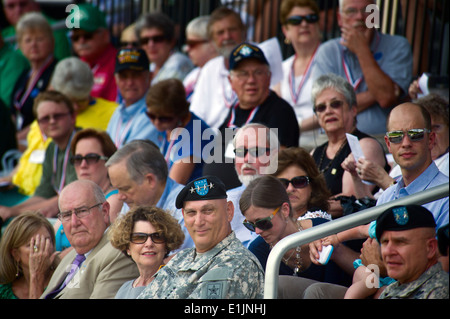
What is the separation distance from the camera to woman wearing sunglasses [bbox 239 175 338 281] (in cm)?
414

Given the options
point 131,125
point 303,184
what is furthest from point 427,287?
point 131,125

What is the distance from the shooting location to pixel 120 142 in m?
6.69

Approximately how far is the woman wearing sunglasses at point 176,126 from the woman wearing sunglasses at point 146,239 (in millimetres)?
1279

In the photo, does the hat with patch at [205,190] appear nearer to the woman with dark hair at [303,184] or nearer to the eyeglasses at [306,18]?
the woman with dark hair at [303,184]

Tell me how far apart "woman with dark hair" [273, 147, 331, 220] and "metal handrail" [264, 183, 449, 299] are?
129cm

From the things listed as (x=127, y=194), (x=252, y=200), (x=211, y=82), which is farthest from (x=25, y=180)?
(x=252, y=200)

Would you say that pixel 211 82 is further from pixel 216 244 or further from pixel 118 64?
pixel 216 244

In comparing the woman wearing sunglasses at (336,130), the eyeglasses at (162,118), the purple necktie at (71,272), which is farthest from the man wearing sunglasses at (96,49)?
the purple necktie at (71,272)

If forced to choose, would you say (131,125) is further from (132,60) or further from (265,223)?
(265,223)

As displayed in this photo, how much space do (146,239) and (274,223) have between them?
731 millimetres

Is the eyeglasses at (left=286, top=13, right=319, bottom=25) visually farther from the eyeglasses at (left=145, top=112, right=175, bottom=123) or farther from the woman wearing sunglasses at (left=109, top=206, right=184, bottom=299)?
the woman wearing sunglasses at (left=109, top=206, right=184, bottom=299)

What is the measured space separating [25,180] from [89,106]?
3.07 ft

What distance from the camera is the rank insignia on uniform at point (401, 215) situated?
320 cm
